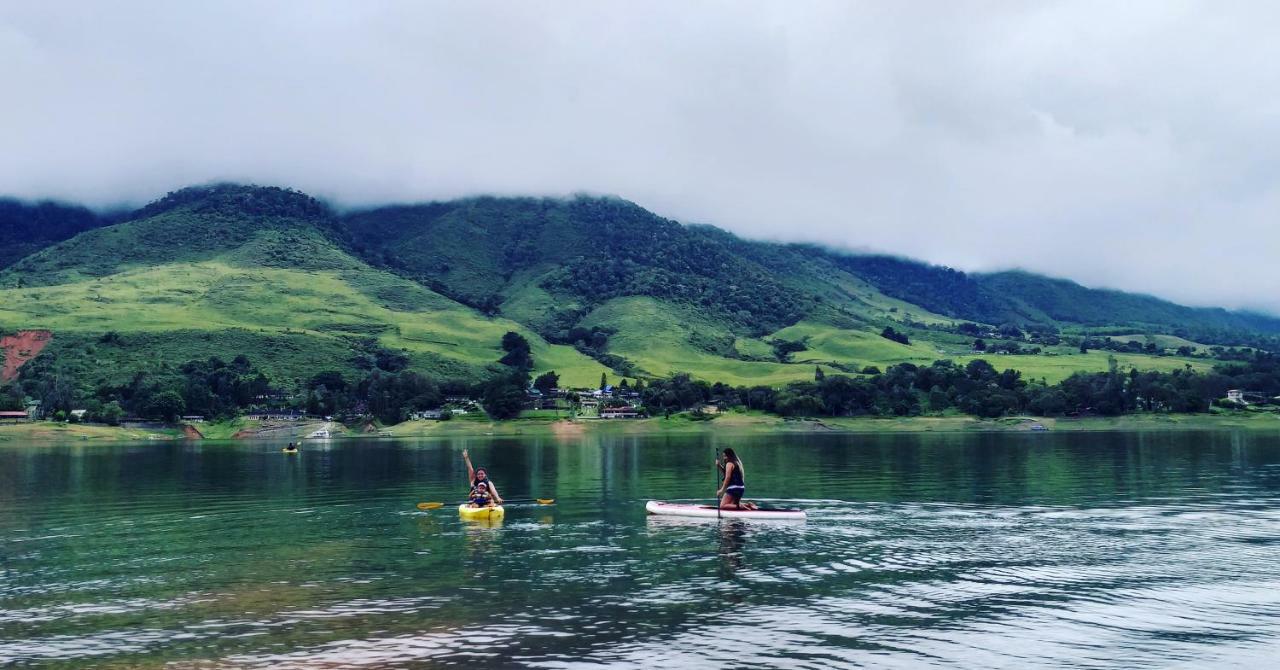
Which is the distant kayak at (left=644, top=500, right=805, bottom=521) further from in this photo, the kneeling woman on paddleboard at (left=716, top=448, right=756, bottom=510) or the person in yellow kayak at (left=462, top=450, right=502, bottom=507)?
the person in yellow kayak at (left=462, top=450, right=502, bottom=507)

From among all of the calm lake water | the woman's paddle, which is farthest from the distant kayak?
the woman's paddle

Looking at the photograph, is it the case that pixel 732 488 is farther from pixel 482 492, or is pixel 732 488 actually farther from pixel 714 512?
pixel 482 492

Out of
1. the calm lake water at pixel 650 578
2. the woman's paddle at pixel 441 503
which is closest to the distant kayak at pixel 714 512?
the calm lake water at pixel 650 578

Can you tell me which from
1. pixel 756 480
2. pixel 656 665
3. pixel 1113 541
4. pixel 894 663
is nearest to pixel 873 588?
pixel 894 663

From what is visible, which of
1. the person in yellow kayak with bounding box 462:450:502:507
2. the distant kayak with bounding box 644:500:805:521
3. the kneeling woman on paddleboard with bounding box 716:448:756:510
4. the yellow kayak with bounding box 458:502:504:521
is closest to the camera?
the distant kayak with bounding box 644:500:805:521

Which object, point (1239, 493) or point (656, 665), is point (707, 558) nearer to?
point (656, 665)

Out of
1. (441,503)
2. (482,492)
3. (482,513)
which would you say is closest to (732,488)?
(482,513)

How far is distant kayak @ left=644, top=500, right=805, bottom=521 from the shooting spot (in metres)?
55.2

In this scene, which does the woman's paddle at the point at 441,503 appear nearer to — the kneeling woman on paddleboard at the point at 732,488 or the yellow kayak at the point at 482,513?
the yellow kayak at the point at 482,513

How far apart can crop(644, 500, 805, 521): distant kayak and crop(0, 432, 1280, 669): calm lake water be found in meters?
0.91

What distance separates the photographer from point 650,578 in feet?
125

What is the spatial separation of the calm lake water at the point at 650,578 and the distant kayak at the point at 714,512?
91cm

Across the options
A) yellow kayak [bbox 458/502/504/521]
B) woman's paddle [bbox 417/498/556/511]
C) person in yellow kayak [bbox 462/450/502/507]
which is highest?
person in yellow kayak [bbox 462/450/502/507]

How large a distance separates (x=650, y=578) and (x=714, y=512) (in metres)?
18.9
